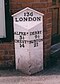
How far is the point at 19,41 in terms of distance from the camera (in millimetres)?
6762

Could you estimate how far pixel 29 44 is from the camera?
6.66 metres

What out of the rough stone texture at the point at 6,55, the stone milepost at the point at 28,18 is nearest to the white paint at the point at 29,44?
the stone milepost at the point at 28,18

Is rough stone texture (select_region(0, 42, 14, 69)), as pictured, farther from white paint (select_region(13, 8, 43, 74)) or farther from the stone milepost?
the stone milepost

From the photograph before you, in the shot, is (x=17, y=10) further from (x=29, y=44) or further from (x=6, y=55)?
(x=6, y=55)

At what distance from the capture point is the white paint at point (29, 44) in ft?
21.8

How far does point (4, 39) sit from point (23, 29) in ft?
1.79

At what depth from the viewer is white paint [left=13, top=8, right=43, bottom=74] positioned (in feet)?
21.8

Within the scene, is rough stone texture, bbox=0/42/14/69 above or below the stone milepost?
below

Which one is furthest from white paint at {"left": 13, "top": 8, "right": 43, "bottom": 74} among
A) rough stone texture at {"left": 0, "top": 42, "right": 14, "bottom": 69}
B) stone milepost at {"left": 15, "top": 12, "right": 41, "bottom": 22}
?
rough stone texture at {"left": 0, "top": 42, "right": 14, "bottom": 69}

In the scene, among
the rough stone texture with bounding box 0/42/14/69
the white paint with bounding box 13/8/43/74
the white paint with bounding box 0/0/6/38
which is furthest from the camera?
the rough stone texture with bounding box 0/42/14/69

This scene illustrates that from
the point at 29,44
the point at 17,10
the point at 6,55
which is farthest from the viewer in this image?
the point at 6,55

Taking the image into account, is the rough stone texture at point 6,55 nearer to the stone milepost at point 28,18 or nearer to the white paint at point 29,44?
the white paint at point 29,44

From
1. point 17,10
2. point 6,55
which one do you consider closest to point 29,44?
point 6,55

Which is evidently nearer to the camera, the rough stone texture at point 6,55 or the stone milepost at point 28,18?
the stone milepost at point 28,18
